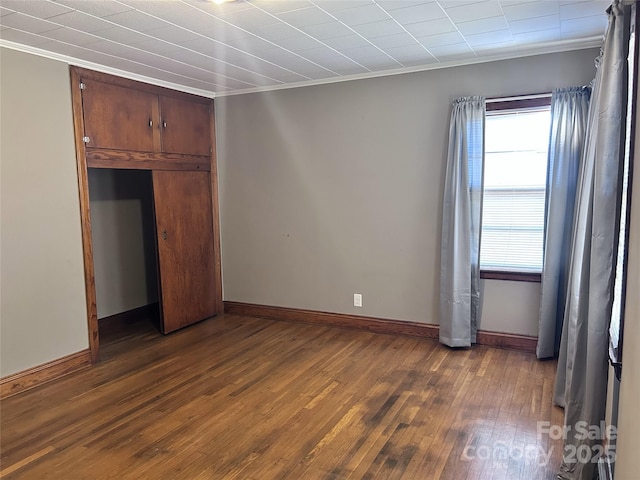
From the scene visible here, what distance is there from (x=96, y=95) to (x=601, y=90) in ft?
11.9

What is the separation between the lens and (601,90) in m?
2.04

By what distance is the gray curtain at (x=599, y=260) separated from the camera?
6.36 ft

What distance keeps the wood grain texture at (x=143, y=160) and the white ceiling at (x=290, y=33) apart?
2.31ft

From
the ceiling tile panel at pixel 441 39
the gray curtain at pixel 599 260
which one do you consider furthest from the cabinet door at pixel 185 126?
the gray curtain at pixel 599 260

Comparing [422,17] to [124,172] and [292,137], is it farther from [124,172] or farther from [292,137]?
[124,172]

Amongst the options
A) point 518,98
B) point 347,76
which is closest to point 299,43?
point 347,76

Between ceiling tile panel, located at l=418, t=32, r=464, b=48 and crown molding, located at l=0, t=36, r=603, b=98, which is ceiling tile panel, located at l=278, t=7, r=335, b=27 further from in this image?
crown molding, located at l=0, t=36, r=603, b=98

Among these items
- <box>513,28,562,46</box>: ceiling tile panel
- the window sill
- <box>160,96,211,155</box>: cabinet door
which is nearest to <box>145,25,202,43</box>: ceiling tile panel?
<box>160,96,211,155</box>: cabinet door

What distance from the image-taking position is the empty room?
2.41 metres

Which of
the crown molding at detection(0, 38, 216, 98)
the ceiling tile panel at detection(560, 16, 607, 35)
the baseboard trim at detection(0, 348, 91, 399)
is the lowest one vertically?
the baseboard trim at detection(0, 348, 91, 399)

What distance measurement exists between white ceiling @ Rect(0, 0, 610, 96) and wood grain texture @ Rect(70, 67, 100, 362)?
0.88 feet

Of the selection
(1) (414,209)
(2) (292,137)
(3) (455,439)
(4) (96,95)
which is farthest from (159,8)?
(3) (455,439)

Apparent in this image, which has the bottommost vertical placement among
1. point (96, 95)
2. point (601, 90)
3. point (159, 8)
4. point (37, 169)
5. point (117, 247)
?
point (117, 247)

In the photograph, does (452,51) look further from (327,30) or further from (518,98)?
(327,30)
